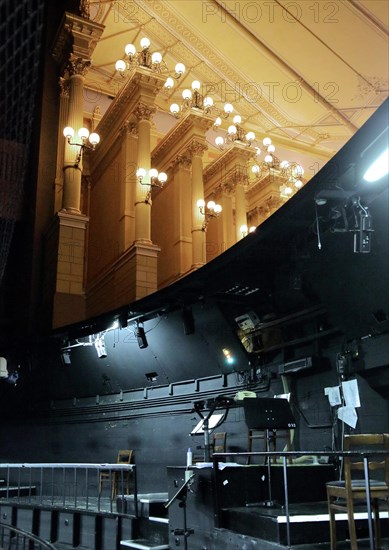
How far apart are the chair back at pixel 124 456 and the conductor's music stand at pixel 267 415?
508 centimetres

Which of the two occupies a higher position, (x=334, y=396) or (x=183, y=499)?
(x=334, y=396)

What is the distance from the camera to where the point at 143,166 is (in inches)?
547

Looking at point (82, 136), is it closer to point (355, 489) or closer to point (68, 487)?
point (68, 487)

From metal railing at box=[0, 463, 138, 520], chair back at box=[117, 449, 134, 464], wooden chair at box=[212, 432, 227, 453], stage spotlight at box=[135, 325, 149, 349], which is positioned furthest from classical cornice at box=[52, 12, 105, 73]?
wooden chair at box=[212, 432, 227, 453]

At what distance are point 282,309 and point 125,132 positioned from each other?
8719 millimetres

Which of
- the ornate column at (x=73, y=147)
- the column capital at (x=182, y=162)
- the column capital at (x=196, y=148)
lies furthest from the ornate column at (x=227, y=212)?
the ornate column at (x=73, y=147)

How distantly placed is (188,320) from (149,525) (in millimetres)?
3005

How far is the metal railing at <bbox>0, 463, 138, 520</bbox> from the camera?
8.45 meters

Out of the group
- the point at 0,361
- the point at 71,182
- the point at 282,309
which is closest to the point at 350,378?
the point at 282,309

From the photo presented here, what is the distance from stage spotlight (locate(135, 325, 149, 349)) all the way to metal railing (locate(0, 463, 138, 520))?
6.70 ft

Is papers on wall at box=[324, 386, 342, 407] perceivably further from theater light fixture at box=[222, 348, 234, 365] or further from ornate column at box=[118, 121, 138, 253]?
ornate column at box=[118, 121, 138, 253]

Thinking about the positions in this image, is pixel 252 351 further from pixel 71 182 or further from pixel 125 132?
pixel 125 132

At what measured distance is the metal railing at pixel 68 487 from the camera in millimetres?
8445

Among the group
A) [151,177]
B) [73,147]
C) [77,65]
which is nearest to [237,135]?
[151,177]
